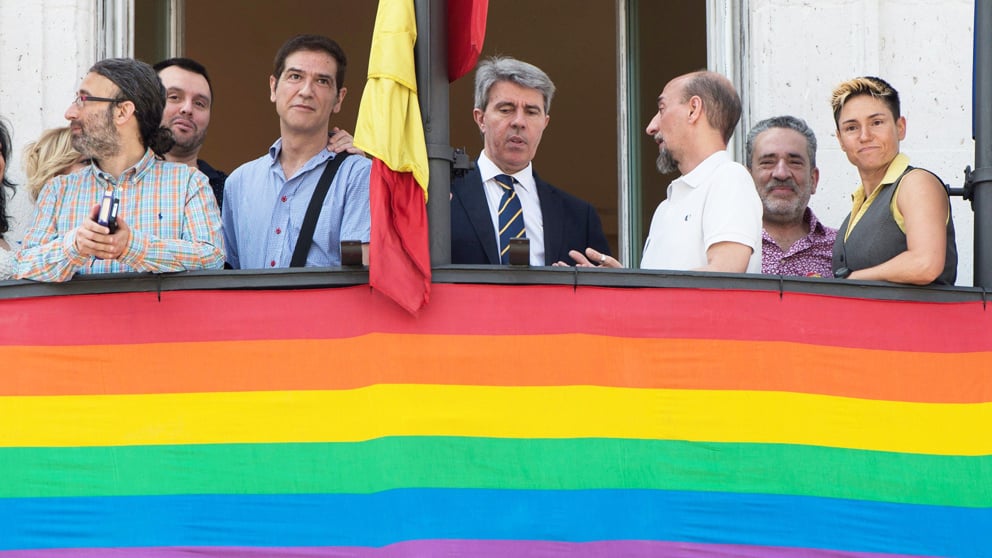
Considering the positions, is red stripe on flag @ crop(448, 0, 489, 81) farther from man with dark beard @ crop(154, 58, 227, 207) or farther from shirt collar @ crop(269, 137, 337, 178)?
man with dark beard @ crop(154, 58, 227, 207)

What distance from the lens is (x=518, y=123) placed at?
5.12m

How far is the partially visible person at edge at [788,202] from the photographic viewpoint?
5.15 metres

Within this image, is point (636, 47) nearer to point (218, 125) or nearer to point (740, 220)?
point (740, 220)

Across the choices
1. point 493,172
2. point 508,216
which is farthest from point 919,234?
point 493,172

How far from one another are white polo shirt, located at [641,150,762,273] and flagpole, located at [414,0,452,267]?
2.39 ft

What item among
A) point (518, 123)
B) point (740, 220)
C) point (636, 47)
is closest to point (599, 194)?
point (636, 47)


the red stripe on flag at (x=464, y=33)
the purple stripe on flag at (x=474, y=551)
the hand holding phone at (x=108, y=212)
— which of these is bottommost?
the purple stripe on flag at (x=474, y=551)

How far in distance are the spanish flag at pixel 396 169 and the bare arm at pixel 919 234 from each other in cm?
133

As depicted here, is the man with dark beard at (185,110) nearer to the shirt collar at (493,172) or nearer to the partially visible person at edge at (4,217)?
the partially visible person at edge at (4,217)

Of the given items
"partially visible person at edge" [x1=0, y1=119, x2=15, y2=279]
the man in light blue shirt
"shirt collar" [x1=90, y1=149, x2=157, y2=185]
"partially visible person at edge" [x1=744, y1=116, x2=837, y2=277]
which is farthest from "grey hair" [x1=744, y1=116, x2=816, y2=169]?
"partially visible person at edge" [x1=0, y1=119, x2=15, y2=279]

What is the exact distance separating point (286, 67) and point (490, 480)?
5.55 feet

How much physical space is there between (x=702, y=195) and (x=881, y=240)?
560mm

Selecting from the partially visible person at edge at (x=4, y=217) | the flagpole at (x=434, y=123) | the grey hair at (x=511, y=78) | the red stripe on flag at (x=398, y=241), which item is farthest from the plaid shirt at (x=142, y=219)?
the grey hair at (x=511, y=78)

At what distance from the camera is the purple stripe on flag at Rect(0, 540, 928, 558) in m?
3.92
